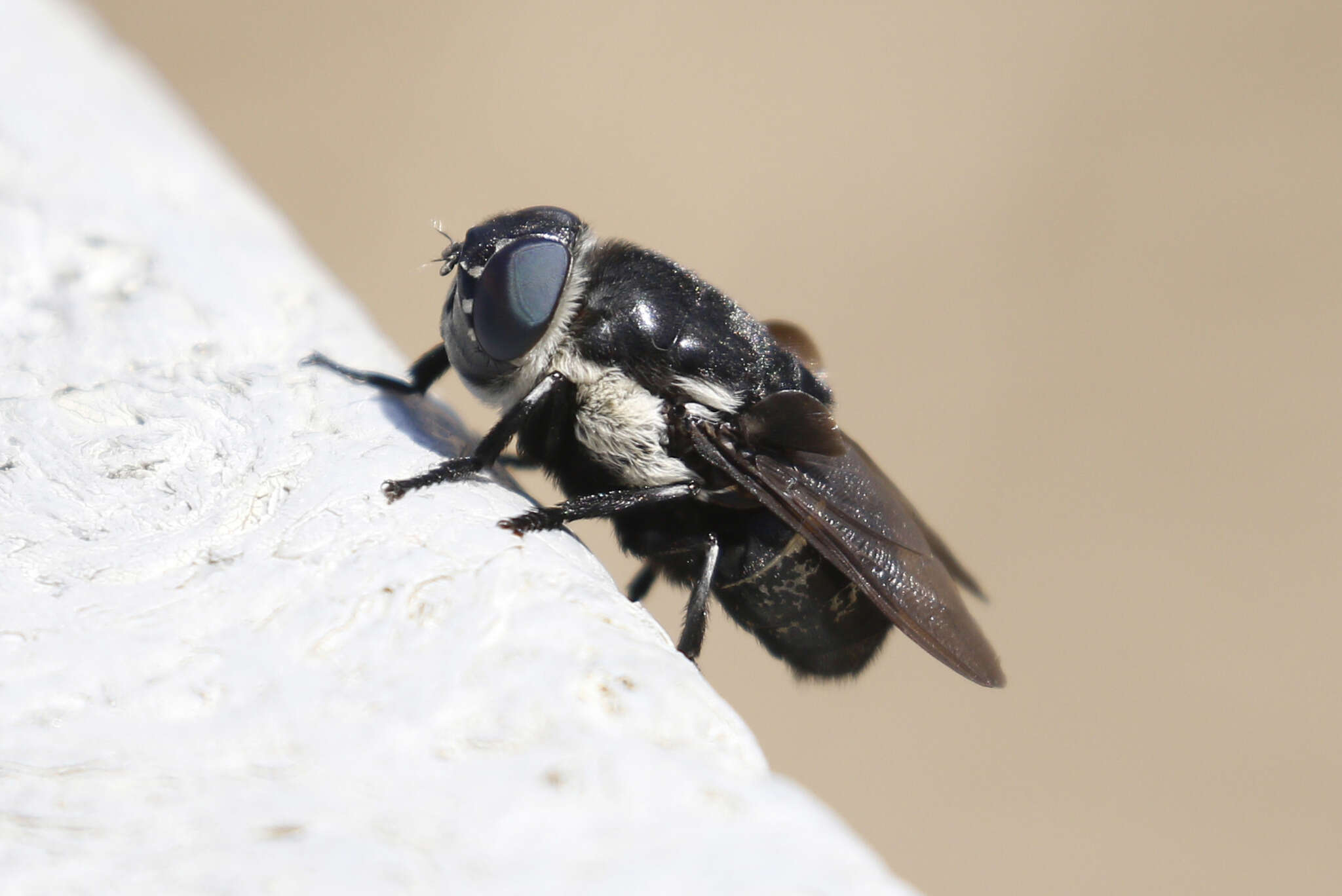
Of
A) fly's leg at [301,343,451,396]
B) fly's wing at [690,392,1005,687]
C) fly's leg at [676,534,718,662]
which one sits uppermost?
fly's wing at [690,392,1005,687]

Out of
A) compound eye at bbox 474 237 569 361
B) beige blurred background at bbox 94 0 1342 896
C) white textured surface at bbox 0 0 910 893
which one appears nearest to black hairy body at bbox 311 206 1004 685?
compound eye at bbox 474 237 569 361

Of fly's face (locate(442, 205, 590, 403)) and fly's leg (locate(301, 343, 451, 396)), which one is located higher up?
fly's face (locate(442, 205, 590, 403))

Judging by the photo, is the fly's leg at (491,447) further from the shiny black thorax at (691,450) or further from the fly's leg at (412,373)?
the fly's leg at (412,373)

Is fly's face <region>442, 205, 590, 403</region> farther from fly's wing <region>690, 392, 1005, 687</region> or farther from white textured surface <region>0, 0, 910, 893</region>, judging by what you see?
fly's wing <region>690, 392, 1005, 687</region>

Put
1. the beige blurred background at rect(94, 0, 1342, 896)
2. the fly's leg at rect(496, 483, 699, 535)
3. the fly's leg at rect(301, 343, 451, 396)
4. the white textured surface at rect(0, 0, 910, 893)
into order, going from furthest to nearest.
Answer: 1. the beige blurred background at rect(94, 0, 1342, 896)
2. the fly's leg at rect(301, 343, 451, 396)
3. the fly's leg at rect(496, 483, 699, 535)
4. the white textured surface at rect(0, 0, 910, 893)

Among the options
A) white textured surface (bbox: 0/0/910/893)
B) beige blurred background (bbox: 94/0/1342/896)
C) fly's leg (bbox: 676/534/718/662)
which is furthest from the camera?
beige blurred background (bbox: 94/0/1342/896)

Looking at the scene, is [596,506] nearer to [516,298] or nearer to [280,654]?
[516,298]

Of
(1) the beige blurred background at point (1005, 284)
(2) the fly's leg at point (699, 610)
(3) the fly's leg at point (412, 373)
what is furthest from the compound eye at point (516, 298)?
(1) the beige blurred background at point (1005, 284)
